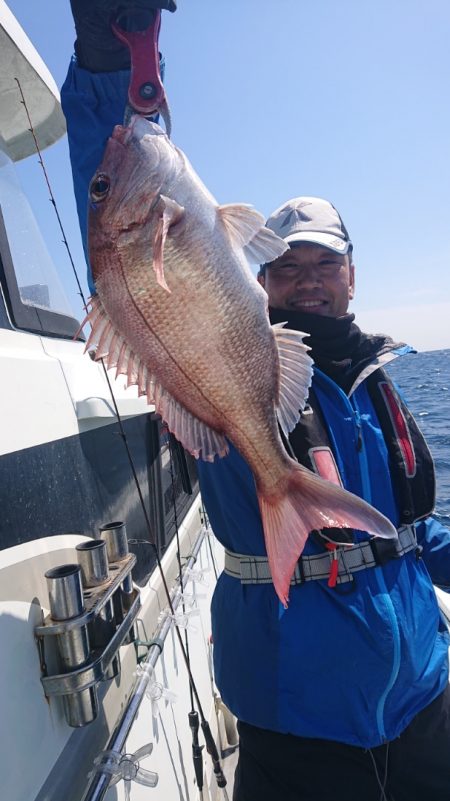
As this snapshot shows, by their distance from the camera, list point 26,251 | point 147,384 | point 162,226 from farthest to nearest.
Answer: point 26,251, point 147,384, point 162,226

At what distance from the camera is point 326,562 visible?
1.75 metres

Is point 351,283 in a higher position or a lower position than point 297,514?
higher

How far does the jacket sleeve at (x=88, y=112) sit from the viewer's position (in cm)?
161

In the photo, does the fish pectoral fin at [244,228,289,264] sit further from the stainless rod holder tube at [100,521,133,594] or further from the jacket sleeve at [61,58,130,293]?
the stainless rod holder tube at [100,521,133,594]

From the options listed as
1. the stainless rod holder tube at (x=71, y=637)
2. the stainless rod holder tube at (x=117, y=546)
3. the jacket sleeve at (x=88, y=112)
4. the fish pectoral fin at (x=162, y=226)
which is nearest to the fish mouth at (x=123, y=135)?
the fish pectoral fin at (x=162, y=226)

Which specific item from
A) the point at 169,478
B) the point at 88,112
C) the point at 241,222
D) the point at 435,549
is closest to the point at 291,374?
the point at 241,222

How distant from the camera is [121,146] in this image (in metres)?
1.33

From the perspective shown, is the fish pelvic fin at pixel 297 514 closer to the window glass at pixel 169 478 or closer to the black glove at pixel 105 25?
the black glove at pixel 105 25

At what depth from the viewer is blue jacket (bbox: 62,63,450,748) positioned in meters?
1.67

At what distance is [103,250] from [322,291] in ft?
3.78

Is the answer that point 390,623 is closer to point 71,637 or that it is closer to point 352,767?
point 352,767

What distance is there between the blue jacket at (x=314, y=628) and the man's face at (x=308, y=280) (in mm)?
587

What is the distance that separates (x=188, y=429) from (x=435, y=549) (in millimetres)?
1462

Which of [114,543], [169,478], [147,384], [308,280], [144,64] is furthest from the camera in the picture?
[169,478]
